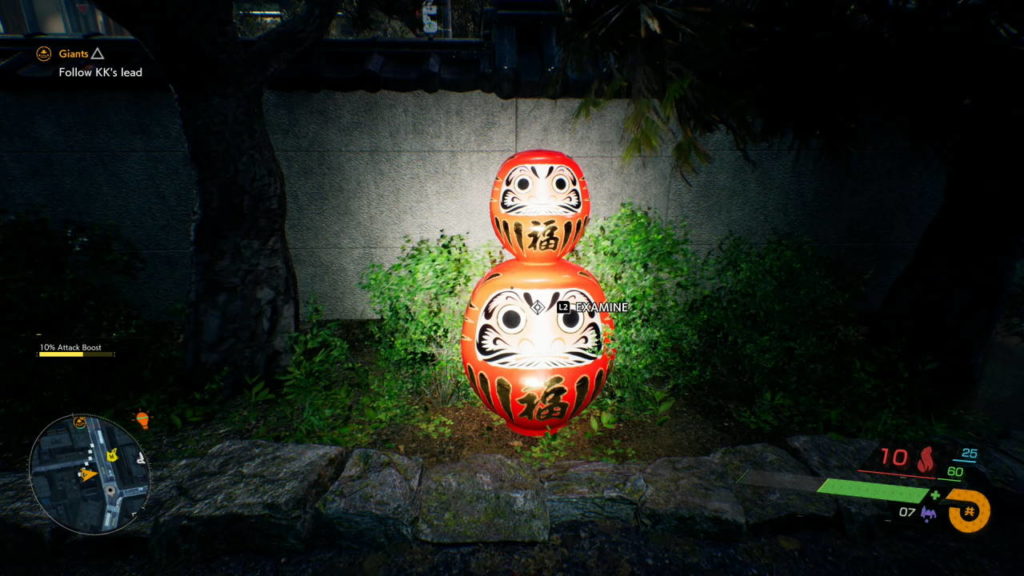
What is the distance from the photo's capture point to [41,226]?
3.49 metres

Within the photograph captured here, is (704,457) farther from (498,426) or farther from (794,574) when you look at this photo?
(498,426)

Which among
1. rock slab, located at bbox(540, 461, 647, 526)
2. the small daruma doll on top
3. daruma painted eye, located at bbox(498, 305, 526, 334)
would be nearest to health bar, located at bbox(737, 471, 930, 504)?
rock slab, located at bbox(540, 461, 647, 526)

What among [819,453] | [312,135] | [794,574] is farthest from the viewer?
[312,135]

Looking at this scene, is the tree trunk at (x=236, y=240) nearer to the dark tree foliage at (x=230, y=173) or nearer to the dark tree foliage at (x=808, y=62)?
the dark tree foliage at (x=230, y=173)

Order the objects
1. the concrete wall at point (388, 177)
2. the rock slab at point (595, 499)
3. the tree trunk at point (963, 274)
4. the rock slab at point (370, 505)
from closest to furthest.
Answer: the rock slab at point (370, 505)
the rock slab at point (595, 499)
the tree trunk at point (963, 274)
the concrete wall at point (388, 177)

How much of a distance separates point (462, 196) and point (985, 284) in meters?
4.96

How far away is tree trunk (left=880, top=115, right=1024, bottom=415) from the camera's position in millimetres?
3449

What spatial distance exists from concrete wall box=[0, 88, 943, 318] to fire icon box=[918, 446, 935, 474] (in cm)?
314

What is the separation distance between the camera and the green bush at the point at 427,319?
139 inches

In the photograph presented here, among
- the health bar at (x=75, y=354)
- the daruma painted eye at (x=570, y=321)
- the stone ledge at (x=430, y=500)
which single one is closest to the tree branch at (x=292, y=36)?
the health bar at (x=75, y=354)

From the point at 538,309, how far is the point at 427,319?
1.18m

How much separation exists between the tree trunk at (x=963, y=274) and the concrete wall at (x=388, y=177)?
62.3 inches

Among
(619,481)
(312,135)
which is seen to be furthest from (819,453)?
(312,135)

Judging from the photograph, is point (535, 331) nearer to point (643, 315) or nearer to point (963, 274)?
point (643, 315)
